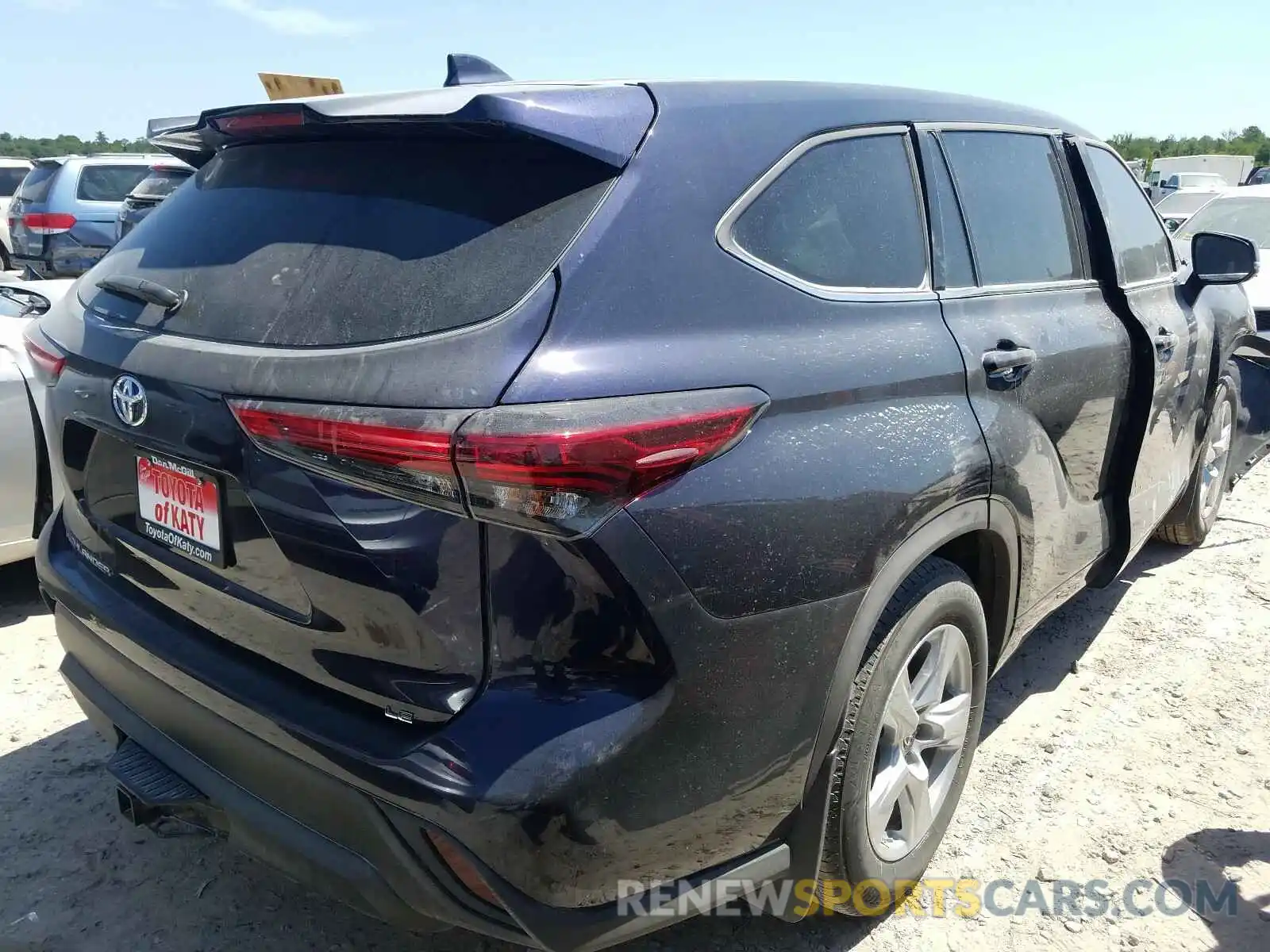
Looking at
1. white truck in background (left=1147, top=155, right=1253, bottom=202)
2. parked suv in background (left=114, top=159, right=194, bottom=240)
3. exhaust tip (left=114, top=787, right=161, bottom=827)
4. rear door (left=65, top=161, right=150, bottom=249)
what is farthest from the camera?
white truck in background (left=1147, top=155, right=1253, bottom=202)

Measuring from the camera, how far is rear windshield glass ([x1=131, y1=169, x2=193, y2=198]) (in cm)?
857

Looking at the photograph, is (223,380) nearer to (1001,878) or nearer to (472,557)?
(472,557)

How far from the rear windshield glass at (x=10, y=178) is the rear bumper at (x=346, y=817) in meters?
18.5

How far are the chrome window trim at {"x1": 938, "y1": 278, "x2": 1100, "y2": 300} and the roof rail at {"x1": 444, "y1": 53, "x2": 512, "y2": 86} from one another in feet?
4.18

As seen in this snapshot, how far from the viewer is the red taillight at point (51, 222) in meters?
12.9

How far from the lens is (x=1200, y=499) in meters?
4.77

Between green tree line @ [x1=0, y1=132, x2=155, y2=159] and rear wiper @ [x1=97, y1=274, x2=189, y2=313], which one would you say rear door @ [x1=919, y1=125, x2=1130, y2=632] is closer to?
rear wiper @ [x1=97, y1=274, x2=189, y2=313]

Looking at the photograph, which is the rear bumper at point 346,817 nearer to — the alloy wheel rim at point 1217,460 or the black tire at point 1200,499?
the black tire at point 1200,499

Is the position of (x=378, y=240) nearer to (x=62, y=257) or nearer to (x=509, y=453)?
(x=509, y=453)

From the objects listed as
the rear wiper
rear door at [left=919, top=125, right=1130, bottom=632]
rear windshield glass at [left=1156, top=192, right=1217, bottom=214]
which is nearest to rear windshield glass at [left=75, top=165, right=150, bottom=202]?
the rear wiper

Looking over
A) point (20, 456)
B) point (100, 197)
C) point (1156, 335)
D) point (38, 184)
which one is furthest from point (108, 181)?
point (1156, 335)

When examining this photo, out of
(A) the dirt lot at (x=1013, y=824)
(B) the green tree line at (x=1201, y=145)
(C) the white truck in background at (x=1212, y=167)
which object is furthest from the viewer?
(B) the green tree line at (x=1201, y=145)

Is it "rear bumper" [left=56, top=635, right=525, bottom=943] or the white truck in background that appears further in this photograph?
the white truck in background

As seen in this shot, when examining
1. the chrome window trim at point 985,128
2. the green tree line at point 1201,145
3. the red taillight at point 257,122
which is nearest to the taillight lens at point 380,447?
the red taillight at point 257,122
